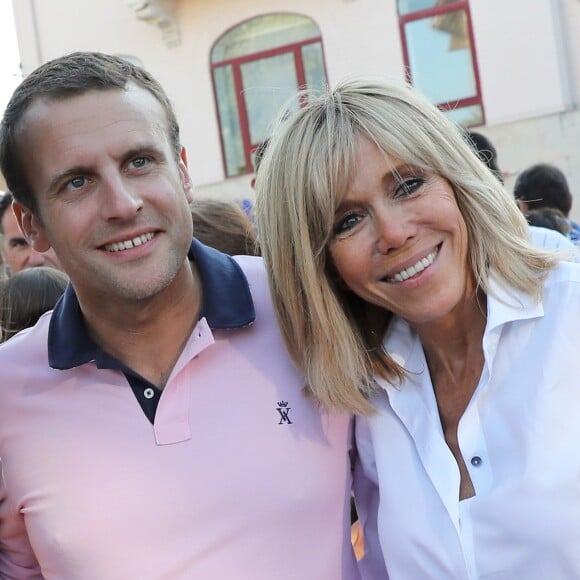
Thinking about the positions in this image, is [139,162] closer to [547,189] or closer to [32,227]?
[32,227]

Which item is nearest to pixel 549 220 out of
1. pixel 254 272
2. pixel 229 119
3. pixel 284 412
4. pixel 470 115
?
pixel 254 272

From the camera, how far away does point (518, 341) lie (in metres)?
2.08

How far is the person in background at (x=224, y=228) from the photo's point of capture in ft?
11.1

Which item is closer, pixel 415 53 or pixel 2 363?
pixel 2 363

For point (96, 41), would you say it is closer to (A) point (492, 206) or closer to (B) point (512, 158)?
(B) point (512, 158)

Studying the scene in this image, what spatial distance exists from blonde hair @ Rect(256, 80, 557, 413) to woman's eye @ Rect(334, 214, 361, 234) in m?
0.03

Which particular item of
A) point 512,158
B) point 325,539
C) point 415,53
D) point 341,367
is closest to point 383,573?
point 325,539

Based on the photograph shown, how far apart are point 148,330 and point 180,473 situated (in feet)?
1.37

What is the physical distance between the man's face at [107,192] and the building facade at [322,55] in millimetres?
8329

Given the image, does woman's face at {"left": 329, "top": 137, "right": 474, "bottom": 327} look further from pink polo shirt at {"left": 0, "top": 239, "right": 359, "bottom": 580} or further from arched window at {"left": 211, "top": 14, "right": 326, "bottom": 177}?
arched window at {"left": 211, "top": 14, "right": 326, "bottom": 177}

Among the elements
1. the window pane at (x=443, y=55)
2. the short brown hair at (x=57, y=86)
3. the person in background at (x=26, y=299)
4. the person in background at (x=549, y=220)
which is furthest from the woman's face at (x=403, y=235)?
the window pane at (x=443, y=55)

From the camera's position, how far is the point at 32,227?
2463mm

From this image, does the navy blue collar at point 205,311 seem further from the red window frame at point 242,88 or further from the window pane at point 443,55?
the red window frame at point 242,88

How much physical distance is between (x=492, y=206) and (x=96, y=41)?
11295 millimetres
